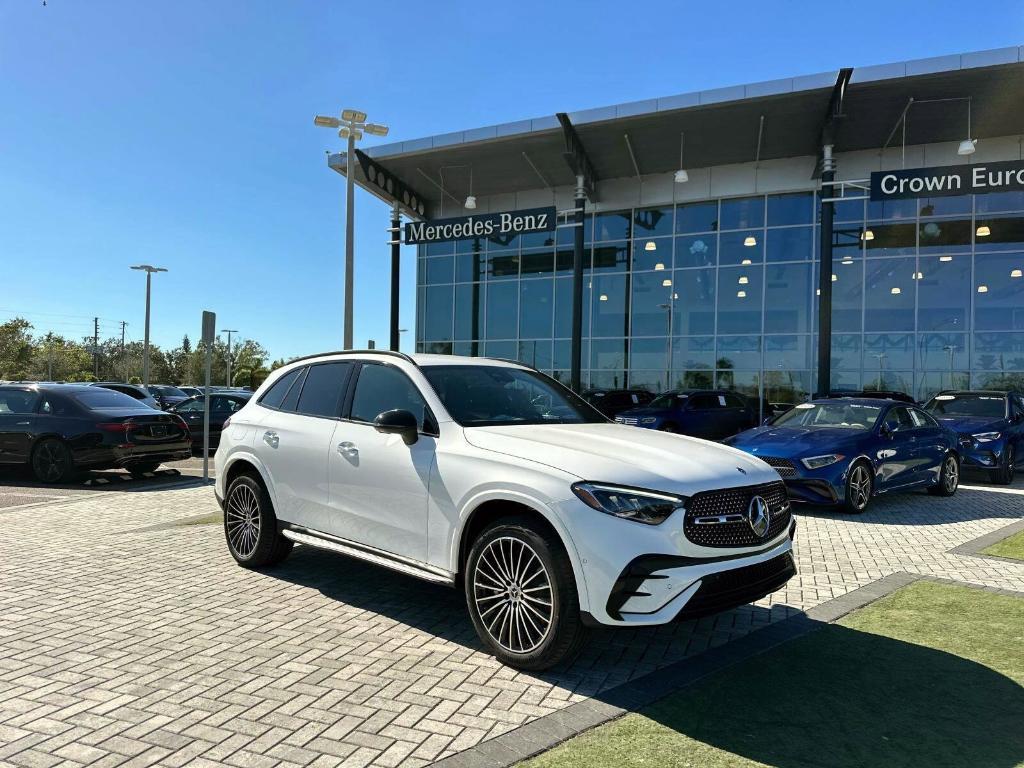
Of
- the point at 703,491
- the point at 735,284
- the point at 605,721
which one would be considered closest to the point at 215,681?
the point at 605,721

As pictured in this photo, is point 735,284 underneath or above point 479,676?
above

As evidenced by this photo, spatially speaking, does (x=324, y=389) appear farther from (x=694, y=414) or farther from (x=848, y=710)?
(x=694, y=414)

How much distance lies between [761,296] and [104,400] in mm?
21257

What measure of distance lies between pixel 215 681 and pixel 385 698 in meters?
0.93

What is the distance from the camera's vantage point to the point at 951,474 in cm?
1059

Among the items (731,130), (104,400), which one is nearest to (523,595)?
(104,400)

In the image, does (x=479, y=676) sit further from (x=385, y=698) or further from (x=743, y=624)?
(x=743, y=624)

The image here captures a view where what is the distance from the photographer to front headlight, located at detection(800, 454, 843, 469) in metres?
8.52

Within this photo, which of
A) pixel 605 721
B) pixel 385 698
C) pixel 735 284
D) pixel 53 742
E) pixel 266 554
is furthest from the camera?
pixel 735 284

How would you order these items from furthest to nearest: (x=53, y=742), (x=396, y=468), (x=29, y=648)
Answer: (x=396, y=468)
(x=29, y=648)
(x=53, y=742)

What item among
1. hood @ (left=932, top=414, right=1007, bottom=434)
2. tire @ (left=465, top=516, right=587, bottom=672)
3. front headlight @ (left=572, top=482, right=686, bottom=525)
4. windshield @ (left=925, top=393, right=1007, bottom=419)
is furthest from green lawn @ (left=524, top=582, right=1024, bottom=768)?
windshield @ (left=925, top=393, right=1007, bottom=419)

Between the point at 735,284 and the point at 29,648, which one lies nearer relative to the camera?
the point at 29,648

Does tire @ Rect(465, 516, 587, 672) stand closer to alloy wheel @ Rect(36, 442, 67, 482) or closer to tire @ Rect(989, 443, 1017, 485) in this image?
alloy wheel @ Rect(36, 442, 67, 482)

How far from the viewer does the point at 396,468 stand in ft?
14.2
